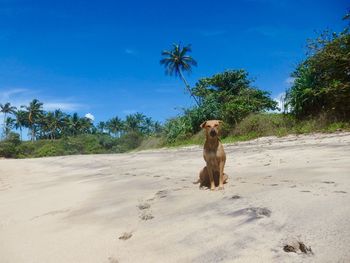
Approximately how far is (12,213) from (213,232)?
3.47 m

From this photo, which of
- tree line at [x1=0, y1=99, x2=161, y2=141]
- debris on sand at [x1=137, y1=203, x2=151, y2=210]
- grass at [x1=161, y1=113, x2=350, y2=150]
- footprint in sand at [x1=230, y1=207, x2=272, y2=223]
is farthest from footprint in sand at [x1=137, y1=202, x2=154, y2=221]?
tree line at [x1=0, y1=99, x2=161, y2=141]

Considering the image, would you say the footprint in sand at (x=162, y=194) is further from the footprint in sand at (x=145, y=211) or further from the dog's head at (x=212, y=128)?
the dog's head at (x=212, y=128)

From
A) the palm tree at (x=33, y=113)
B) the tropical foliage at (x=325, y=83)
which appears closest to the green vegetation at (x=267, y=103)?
the tropical foliage at (x=325, y=83)

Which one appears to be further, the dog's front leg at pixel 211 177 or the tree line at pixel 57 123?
the tree line at pixel 57 123

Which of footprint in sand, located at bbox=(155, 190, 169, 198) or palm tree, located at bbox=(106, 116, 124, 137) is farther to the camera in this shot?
palm tree, located at bbox=(106, 116, 124, 137)

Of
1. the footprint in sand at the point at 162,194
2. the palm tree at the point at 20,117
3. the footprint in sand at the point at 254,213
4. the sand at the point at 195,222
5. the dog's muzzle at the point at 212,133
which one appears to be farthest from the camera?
the palm tree at the point at 20,117

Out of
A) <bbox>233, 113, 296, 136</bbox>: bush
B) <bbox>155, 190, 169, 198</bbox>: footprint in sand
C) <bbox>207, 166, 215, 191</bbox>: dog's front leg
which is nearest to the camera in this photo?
<bbox>155, 190, 169, 198</bbox>: footprint in sand

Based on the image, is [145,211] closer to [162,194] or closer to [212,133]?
[162,194]

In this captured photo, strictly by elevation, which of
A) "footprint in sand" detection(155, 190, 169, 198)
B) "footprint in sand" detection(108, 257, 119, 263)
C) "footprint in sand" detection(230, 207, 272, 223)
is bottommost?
"footprint in sand" detection(108, 257, 119, 263)

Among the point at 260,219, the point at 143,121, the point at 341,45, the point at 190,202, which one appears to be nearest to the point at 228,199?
the point at 190,202

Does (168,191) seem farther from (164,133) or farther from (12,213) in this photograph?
(164,133)

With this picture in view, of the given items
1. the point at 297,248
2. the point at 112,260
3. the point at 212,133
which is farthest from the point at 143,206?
the point at 297,248

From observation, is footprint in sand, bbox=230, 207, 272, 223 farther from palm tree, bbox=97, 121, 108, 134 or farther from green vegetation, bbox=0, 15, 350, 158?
palm tree, bbox=97, 121, 108, 134

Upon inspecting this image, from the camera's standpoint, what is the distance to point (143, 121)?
88.1m
